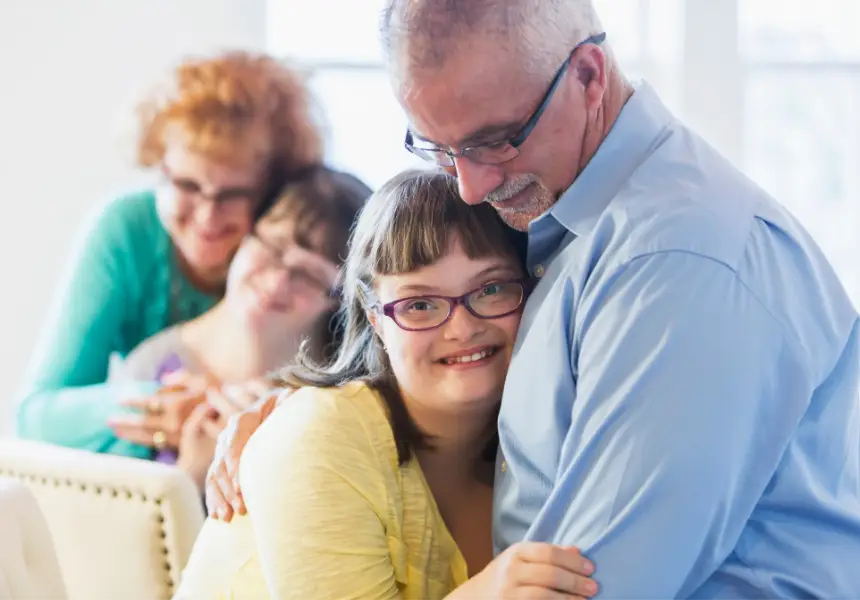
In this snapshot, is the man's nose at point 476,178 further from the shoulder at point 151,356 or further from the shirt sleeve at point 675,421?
the shoulder at point 151,356

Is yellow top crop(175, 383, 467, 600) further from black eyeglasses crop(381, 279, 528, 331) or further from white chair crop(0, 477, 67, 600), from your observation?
white chair crop(0, 477, 67, 600)

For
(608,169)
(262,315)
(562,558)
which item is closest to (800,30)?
(262,315)

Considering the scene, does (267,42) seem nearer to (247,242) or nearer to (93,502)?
(247,242)

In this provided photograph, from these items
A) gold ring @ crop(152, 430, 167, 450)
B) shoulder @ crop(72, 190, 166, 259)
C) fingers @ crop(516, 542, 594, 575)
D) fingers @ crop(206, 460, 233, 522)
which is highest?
fingers @ crop(516, 542, 594, 575)

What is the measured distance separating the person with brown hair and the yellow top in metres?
0.84

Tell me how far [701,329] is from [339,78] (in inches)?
82.8

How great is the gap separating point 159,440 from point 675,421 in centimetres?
144

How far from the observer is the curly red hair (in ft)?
7.63

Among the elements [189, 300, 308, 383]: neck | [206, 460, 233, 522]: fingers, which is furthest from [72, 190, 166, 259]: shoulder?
[206, 460, 233, 522]: fingers

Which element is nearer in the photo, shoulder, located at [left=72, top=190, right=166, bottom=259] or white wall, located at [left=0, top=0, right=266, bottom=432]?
shoulder, located at [left=72, top=190, right=166, bottom=259]

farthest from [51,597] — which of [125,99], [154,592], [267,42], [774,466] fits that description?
[267,42]

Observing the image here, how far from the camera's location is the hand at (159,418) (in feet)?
7.41

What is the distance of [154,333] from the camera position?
2402mm

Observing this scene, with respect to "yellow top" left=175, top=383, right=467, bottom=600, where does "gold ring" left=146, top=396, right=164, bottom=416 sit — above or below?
below
